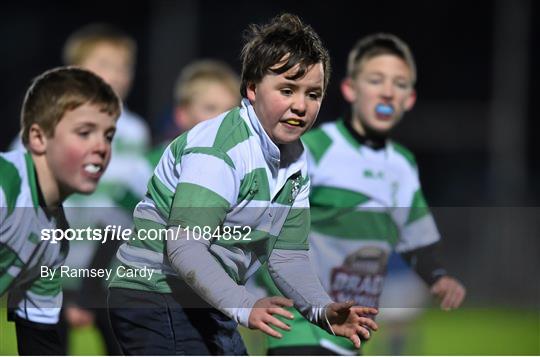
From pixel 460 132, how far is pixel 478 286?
2.72 meters

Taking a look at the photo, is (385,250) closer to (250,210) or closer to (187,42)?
(250,210)

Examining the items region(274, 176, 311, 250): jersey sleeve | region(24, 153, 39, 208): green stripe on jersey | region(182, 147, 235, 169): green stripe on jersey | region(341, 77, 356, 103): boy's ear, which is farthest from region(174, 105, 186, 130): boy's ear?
region(182, 147, 235, 169): green stripe on jersey

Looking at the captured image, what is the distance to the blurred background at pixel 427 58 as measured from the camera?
10773mm

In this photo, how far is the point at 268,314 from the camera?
2756 mm

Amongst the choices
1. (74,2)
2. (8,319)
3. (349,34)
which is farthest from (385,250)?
(74,2)

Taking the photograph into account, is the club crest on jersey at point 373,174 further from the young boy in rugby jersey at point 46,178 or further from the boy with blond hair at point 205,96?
the boy with blond hair at point 205,96

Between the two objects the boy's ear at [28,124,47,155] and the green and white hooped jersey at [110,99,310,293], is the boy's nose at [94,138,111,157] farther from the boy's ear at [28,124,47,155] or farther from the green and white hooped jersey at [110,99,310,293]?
the green and white hooped jersey at [110,99,310,293]

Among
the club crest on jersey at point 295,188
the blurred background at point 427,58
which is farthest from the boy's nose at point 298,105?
the blurred background at point 427,58

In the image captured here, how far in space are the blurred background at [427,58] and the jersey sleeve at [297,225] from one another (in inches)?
279

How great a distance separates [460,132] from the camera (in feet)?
37.2

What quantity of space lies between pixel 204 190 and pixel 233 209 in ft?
0.50

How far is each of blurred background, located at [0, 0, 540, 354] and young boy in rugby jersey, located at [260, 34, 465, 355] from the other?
20.1ft

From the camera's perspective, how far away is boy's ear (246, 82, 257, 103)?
3125 mm

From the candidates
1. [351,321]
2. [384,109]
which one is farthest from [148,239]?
[384,109]
